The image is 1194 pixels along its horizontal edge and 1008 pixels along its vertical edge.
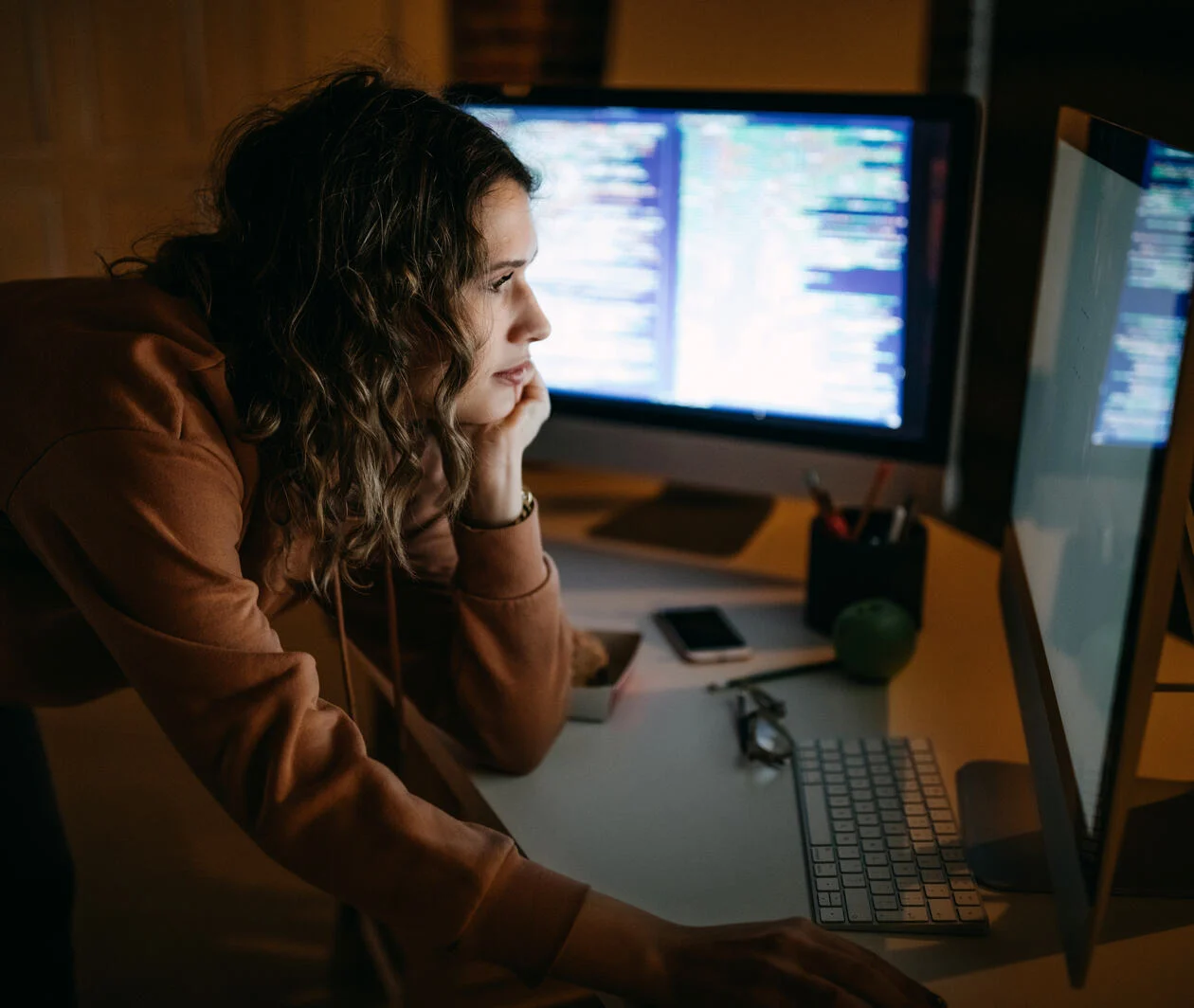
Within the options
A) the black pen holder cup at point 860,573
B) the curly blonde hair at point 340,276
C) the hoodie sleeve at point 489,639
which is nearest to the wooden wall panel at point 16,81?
the curly blonde hair at point 340,276

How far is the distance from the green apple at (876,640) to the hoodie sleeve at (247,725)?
417mm

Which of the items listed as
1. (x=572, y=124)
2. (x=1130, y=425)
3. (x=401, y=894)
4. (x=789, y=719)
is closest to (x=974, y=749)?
(x=789, y=719)

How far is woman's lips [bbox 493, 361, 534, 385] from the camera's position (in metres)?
0.94

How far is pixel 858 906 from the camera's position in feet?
2.40

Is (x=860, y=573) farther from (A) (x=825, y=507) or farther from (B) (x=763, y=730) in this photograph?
(B) (x=763, y=730)

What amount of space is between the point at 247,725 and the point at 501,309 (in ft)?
1.22

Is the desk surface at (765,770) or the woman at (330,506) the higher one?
the woman at (330,506)

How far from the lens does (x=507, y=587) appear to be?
954mm

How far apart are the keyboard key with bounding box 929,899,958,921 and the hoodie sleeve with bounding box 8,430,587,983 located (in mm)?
232

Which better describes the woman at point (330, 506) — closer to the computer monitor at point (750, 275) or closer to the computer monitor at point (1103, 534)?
the computer monitor at point (1103, 534)

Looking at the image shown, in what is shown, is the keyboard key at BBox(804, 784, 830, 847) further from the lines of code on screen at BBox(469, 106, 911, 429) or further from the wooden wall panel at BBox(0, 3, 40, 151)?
the wooden wall panel at BBox(0, 3, 40, 151)

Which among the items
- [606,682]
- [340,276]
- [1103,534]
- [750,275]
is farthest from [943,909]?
[750,275]

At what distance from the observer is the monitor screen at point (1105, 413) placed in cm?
57

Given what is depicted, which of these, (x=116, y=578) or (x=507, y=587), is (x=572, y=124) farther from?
(x=116, y=578)
